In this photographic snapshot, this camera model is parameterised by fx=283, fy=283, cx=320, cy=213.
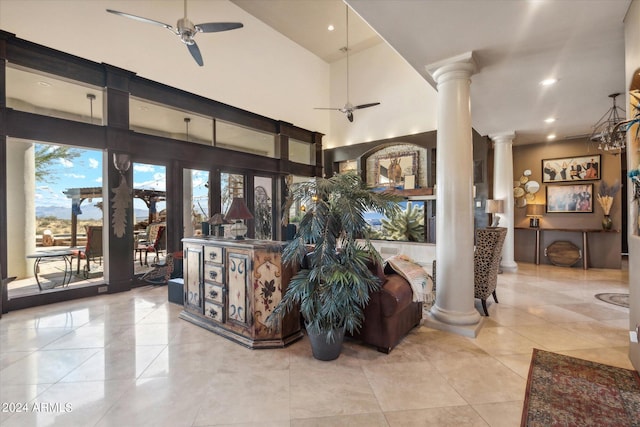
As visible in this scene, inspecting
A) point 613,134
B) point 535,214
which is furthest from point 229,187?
point 535,214

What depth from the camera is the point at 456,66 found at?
10.2 ft

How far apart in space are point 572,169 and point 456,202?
5.82m

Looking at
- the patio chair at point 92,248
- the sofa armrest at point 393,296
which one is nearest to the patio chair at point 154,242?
the patio chair at point 92,248

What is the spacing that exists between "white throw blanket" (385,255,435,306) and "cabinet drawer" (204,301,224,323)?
185 centimetres

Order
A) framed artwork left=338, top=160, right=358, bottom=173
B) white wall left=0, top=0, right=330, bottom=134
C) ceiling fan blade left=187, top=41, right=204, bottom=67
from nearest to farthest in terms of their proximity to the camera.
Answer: ceiling fan blade left=187, top=41, right=204, bottom=67, white wall left=0, top=0, right=330, bottom=134, framed artwork left=338, top=160, right=358, bottom=173

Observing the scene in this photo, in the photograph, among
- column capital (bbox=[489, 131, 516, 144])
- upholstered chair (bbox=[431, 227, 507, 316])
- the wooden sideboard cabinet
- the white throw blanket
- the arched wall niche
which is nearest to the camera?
the wooden sideboard cabinet

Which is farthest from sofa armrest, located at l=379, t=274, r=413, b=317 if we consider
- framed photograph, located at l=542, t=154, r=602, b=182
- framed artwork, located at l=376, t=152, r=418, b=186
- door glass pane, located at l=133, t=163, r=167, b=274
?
framed photograph, located at l=542, t=154, r=602, b=182

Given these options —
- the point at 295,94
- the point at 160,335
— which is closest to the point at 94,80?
the point at 160,335

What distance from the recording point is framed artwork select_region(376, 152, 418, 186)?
7.67m

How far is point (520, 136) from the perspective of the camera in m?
6.55

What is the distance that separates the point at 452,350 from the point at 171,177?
5444 mm

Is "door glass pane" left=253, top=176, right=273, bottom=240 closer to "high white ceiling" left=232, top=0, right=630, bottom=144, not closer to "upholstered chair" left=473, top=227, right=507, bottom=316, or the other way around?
"high white ceiling" left=232, top=0, right=630, bottom=144

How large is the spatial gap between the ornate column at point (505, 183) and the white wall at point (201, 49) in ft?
16.3

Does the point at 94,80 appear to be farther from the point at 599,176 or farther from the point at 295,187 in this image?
the point at 599,176
